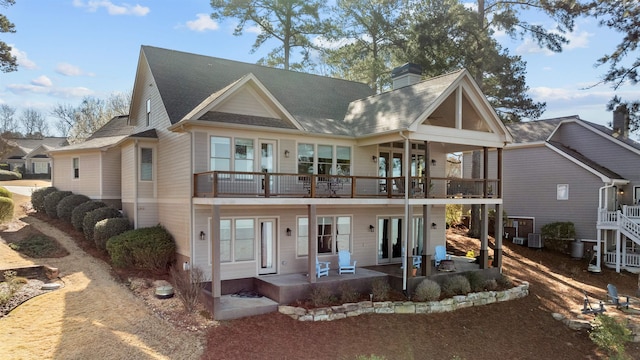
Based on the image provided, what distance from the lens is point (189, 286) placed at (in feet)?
Result: 39.4

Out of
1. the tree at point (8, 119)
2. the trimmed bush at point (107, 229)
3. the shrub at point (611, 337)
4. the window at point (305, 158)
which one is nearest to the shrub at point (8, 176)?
the trimmed bush at point (107, 229)

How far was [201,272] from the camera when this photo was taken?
41.7 ft

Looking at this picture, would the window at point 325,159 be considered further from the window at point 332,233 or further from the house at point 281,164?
the window at point 332,233

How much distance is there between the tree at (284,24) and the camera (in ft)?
95.6

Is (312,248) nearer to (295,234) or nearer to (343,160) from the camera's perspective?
(295,234)

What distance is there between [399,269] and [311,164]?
216 inches

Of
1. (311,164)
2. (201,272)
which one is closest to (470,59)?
(311,164)

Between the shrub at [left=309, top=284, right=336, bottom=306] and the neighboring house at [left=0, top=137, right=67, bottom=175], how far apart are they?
44.8 metres

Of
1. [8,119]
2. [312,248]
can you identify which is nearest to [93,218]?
[312,248]

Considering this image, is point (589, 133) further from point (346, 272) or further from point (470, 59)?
point (346, 272)

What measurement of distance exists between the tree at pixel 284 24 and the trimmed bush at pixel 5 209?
17.7 meters

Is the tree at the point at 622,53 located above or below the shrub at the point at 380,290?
above

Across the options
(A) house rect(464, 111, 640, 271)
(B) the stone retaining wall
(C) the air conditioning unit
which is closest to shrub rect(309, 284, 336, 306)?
(B) the stone retaining wall

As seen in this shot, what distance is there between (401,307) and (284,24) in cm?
2345
